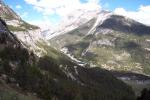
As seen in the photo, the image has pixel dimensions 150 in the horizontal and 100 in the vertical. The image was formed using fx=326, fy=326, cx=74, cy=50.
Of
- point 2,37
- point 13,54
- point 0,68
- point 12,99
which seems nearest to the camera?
point 12,99

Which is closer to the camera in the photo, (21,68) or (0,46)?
(21,68)

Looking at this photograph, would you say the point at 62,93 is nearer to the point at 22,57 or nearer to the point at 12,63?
the point at 22,57

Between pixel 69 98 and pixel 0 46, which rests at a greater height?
pixel 0 46

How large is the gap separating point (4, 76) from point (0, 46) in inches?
1856

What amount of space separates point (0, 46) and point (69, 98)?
56.7m

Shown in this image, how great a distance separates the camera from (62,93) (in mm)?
194250

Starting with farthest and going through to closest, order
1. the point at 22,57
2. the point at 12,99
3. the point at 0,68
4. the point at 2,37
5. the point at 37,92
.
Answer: the point at 2,37, the point at 22,57, the point at 37,92, the point at 0,68, the point at 12,99

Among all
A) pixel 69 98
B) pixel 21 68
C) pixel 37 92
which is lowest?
pixel 69 98

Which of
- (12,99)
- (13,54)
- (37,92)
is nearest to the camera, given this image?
(12,99)

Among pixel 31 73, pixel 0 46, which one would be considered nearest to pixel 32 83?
pixel 31 73

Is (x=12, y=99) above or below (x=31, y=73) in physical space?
above

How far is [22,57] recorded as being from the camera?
171875mm

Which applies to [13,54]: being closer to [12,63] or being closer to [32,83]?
[12,63]

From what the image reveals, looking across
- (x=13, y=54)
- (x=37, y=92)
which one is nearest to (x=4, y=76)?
(x=37, y=92)
